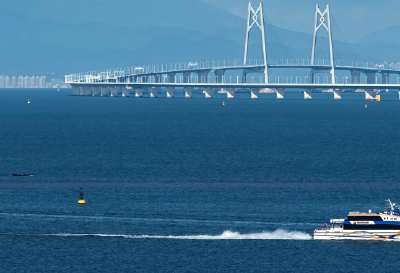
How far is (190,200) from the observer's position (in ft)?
198

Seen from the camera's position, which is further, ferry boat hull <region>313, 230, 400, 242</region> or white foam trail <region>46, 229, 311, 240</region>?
white foam trail <region>46, 229, 311, 240</region>

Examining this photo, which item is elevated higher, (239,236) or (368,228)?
(368,228)

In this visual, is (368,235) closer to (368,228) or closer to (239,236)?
(368,228)

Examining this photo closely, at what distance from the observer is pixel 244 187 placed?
221ft

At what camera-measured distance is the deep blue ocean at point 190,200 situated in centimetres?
4572

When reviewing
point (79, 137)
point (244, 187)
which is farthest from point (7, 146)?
point (244, 187)

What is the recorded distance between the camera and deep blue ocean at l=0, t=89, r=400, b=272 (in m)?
45.7

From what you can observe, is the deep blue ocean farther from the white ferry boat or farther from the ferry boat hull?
the white ferry boat

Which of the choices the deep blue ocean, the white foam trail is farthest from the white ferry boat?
the white foam trail

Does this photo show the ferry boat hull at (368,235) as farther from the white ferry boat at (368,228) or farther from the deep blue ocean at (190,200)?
the deep blue ocean at (190,200)

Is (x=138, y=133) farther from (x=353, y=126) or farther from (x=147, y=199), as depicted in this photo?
(x=147, y=199)

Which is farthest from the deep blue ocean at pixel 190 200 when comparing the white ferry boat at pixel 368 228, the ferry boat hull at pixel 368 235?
the white ferry boat at pixel 368 228

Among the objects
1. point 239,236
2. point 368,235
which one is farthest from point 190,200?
point 368,235

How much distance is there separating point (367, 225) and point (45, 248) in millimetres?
15725
